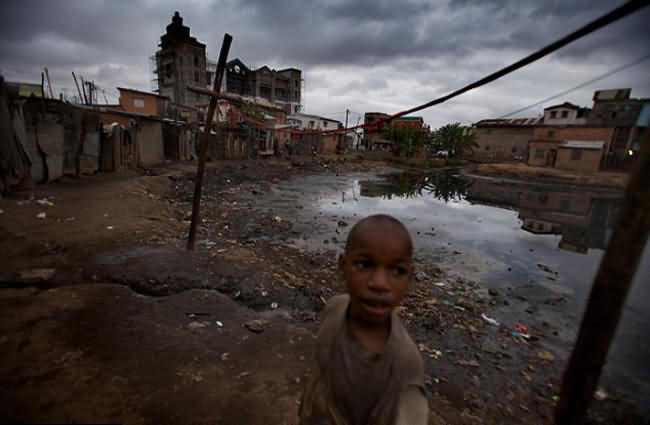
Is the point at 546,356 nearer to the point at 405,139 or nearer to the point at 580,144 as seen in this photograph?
the point at 580,144

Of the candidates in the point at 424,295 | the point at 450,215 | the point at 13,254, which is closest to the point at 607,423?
the point at 424,295

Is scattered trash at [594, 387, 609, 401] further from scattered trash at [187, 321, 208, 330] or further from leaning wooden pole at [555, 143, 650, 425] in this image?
scattered trash at [187, 321, 208, 330]

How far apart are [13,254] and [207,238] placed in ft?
9.11

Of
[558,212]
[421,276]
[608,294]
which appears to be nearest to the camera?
[608,294]

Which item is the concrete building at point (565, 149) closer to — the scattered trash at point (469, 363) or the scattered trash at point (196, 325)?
the scattered trash at point (469, 363)

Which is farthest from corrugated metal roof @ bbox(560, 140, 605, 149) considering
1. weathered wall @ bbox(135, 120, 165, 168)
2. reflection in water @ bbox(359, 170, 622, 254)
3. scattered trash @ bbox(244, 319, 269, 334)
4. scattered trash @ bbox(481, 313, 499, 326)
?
weathered wall @ bbox(135, 120, 165, 168)

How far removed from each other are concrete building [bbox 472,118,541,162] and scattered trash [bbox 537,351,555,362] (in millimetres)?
42389

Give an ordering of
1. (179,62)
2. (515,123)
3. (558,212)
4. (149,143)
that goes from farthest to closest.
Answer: (515,123) < (179,62) < (149,143) < (558,212)

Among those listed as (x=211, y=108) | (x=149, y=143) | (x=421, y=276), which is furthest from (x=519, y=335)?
(x=149, y=143)

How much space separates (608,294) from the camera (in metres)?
1.03

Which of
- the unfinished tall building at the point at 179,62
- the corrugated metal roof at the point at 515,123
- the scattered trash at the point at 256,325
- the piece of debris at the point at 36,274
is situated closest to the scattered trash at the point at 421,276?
the scattered trash at the point at 256,325

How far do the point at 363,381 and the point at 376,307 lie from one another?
0.33m

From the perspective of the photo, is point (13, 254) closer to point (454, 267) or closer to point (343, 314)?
point (343, 314)

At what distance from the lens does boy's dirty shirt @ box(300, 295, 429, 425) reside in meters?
1.19
